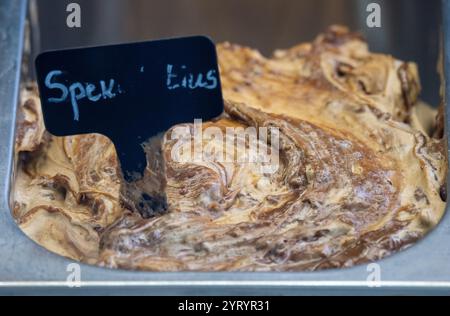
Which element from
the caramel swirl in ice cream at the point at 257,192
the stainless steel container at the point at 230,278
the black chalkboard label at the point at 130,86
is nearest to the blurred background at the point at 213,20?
the caramel swirl in ice cream at the point at 257,192

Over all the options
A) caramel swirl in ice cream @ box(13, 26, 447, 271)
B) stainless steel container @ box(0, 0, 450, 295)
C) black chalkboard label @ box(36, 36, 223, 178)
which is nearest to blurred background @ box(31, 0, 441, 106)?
caramel swirl in ice cream @ box(13, 26, 447, 271)

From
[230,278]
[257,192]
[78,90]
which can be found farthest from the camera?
[257,192]

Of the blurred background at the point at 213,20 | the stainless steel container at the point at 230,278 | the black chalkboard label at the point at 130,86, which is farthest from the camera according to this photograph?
the blurred background at the point at 213,20

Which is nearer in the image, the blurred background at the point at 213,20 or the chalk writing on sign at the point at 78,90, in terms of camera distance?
the chalk writing on sign at the point at 78,90

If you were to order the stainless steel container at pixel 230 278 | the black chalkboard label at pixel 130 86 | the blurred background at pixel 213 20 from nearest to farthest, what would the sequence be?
1. the stainless steel container at pixel 230 278
2. the black chalkboard label at pixel 130 86
3. the blurred background at pixel 213 20

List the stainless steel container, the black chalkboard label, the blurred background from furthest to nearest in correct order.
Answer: the blurred background → the black chalkboard label → the stainless steel container

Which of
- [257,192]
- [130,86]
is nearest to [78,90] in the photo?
[130,86]

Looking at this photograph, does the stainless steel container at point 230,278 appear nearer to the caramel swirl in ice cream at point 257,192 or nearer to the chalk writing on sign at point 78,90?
the caramel swirl in ice cream at point 257,192

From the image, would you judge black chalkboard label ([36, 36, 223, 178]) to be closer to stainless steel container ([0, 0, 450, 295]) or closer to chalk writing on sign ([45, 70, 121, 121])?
chalk writing on sign ([45, 70, 121, 121])

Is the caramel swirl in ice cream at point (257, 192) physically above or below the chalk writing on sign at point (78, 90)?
below

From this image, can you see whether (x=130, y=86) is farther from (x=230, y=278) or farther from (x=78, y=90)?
(x=230, y=278)
